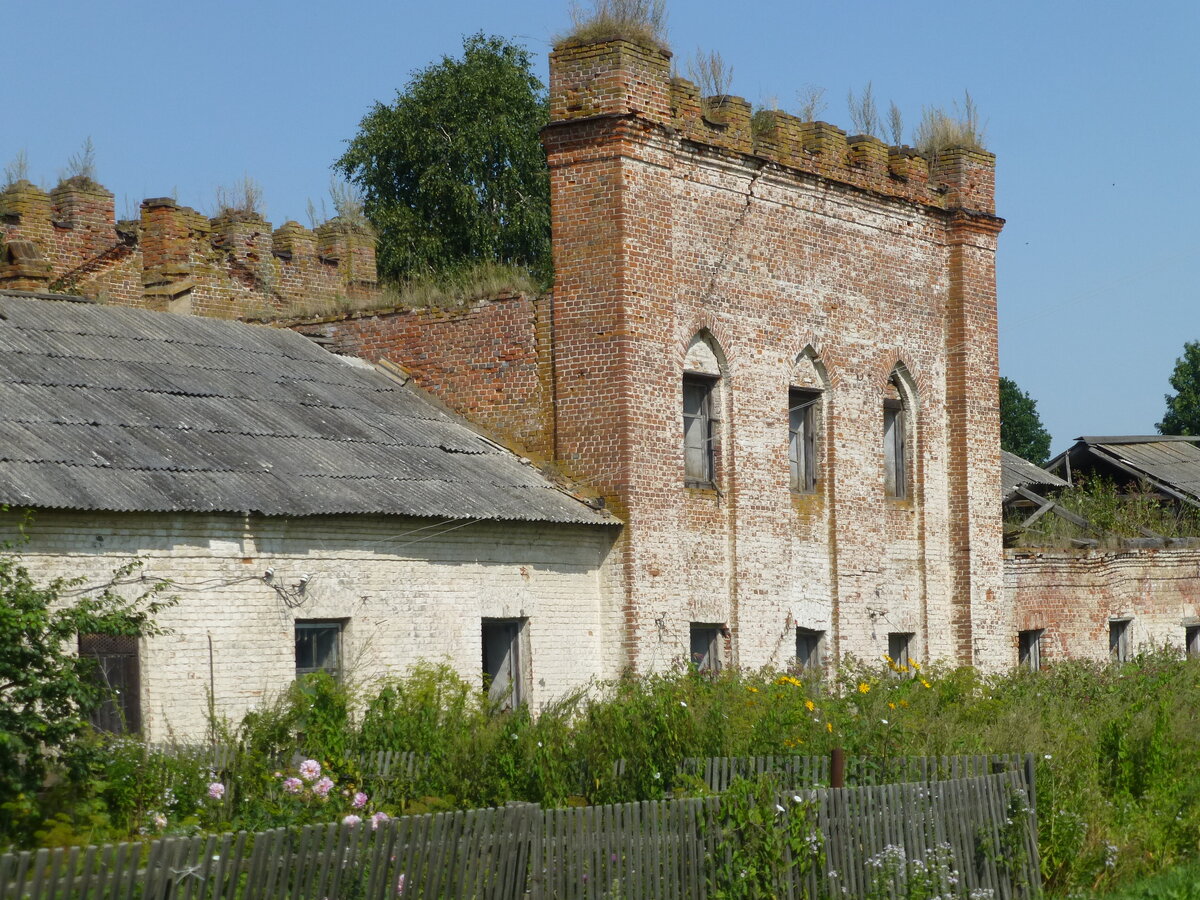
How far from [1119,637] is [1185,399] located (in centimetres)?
3692

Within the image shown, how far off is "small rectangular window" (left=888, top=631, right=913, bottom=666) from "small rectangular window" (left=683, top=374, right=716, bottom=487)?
3901 mm

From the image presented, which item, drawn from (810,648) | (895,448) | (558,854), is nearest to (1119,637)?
(895,448)

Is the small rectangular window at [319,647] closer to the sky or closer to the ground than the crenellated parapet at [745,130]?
closer to the ground

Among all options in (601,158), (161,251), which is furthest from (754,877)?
(161,251)

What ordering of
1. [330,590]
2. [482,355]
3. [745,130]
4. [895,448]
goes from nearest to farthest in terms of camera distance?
[330,590], [482,355], [745,130], [895,448]

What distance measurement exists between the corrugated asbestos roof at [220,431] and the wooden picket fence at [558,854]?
16.8ft

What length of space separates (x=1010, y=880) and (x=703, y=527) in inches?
281

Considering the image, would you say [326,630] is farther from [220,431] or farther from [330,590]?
[220,431]

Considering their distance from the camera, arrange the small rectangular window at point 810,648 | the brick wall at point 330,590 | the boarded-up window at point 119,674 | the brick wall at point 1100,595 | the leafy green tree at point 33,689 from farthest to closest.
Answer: the brick wall at point 1100,595 → the small rectangular window at point 810,648 → the brick wall at point 330,590 → the boarded-up window at point 119,674 → the leafy green tree at point 33,689

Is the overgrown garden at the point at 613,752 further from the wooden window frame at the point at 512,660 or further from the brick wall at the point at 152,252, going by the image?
the brick wall at the point at 152,252

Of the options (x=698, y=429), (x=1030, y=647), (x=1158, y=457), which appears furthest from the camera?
(x=1158, y=457)

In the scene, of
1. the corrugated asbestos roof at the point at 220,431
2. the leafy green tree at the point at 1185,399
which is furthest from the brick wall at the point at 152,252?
the leafy green tree at the point at 1185,399

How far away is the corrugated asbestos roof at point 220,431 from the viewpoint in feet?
43.9

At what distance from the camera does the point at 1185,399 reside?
60.2 m
